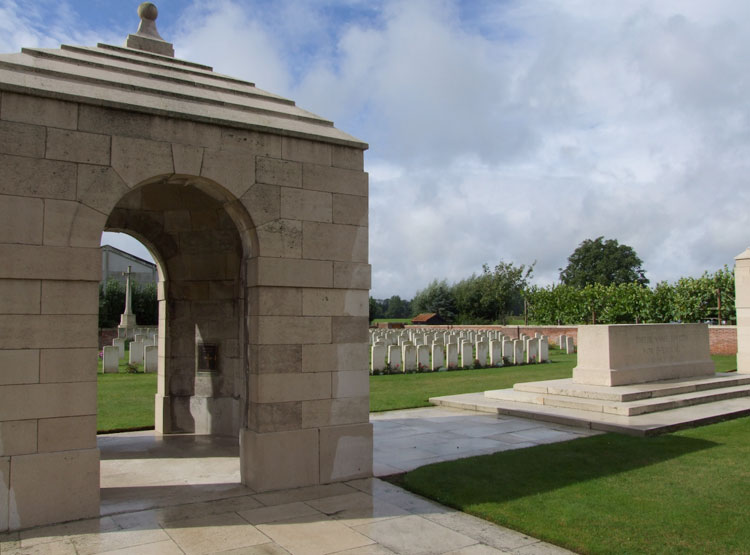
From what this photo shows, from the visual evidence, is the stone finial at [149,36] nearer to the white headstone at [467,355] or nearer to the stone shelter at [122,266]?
the white headstone at [467,355]

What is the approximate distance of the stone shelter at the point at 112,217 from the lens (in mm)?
5020

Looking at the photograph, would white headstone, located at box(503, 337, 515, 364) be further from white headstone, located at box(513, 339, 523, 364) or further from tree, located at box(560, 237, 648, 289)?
tree, located at box(560, 237, 648, 289)

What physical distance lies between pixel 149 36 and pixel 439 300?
52.7m

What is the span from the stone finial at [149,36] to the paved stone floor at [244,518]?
202 inches

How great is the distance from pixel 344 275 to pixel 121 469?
3.44 m

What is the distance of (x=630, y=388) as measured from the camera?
36.9 ft

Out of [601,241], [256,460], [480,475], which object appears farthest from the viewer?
[601,241]

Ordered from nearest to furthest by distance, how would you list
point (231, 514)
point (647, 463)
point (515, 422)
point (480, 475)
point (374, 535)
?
point (374, 535) → point (231, 514) → point (480, 475) → point (647, 463) → point (515, 422)

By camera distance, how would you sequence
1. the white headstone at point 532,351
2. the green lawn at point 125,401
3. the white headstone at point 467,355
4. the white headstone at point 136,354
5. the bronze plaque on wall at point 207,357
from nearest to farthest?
the bronze plaque on wall at point 207,357 → the green lawn at point 125,401 → the white headstone at point 136,354 → the white headstone at point 467,355 → the white headstone at point 532,351

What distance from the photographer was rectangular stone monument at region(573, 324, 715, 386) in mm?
11572

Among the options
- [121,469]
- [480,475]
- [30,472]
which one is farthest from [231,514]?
[480,475]

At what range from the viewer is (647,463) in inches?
276

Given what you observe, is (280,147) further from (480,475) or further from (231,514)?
(480,475)

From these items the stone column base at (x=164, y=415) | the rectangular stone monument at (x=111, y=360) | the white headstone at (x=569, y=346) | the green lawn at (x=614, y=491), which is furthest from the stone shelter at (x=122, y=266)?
the green lawn at (x=614, y=491)
